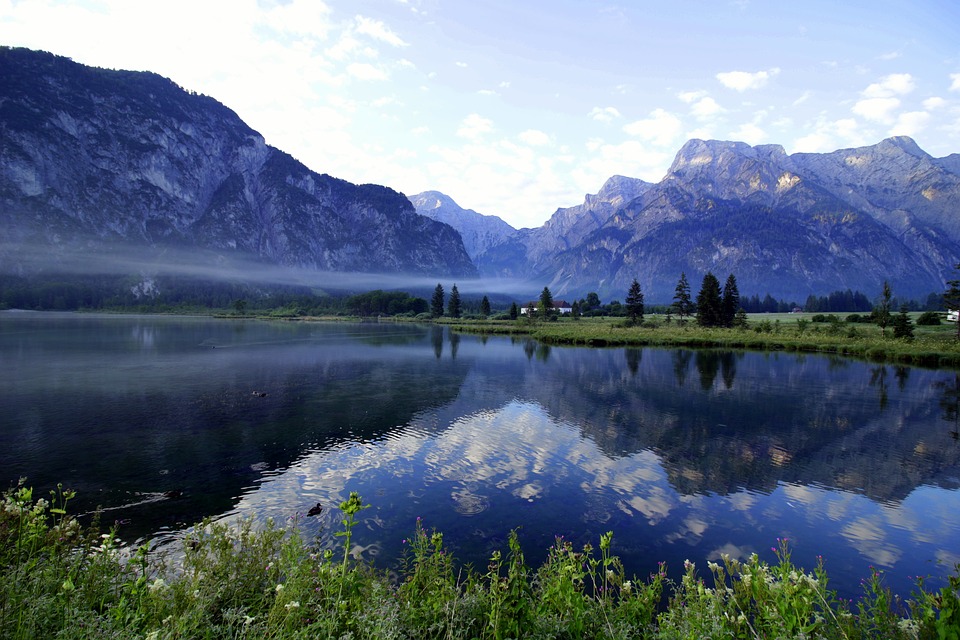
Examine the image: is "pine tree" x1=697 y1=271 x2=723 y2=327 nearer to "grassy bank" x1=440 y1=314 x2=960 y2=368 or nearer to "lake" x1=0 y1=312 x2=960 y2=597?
"grassy bank" x1=440 y1=314 x2=960 y2=368

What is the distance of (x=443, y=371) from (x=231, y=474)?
34267 millimetres

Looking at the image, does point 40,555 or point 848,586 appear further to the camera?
point 848,586

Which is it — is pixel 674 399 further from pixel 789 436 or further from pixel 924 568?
pixel 924 568

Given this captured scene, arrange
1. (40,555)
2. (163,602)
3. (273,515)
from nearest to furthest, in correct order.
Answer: (163,602)
(40,555)
(273,515)

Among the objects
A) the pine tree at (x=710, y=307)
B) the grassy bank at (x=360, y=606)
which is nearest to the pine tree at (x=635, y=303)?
the pine tree at (x=710, y=307)

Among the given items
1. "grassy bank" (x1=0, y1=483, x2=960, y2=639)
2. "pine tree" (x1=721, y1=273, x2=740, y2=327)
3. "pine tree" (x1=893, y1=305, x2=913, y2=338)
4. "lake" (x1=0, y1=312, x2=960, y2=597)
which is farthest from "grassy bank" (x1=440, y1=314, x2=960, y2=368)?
"grassy bank" (x1=0, y1=483, x2=960, y2=639)

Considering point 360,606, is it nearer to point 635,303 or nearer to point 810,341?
point 810,341

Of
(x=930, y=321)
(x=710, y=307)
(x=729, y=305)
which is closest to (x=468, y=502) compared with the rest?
(x=710, y=307)

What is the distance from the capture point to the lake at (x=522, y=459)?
15.1 meters

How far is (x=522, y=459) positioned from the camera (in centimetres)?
2278

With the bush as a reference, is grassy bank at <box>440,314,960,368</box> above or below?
below

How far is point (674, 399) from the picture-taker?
126 ft

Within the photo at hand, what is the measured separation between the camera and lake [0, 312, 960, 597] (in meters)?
15.1

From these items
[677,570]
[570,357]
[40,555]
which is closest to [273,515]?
[40,555]
